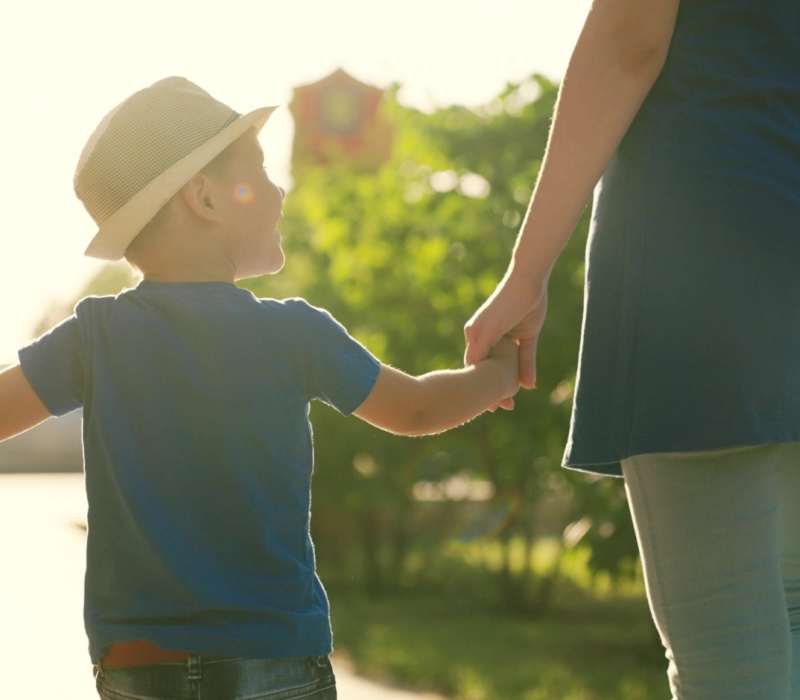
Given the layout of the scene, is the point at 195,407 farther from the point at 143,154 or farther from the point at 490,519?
the point at 490,519

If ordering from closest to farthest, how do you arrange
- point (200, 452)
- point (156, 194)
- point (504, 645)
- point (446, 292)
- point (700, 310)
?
point (700, 310), point (200, 452), point (156, 194), point (504, 645), point (446, 292)

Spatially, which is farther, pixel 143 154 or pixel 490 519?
pixel 490 519

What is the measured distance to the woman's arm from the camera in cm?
210

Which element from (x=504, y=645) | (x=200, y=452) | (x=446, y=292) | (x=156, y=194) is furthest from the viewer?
(x=446, y=292)

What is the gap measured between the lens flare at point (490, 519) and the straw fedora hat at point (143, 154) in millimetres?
7775

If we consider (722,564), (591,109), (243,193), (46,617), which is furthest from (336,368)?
(46,617)

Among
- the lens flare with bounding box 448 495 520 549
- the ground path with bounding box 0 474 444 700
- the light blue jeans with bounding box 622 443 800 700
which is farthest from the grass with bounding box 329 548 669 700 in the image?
the light blue jeans with bounding box 622 443 800 700

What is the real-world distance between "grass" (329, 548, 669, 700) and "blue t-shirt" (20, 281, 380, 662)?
15.9ft

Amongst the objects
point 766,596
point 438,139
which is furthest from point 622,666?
point 766,596

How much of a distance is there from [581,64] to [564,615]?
337 inches

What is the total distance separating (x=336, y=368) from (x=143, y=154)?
53cm

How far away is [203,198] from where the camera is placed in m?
2.28

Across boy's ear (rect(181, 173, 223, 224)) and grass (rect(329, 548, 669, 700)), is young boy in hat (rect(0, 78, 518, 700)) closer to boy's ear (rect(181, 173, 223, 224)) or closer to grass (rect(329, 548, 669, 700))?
boy's ear (rect(181, 173, 223, 224))

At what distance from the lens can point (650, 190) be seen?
2.10 meters
